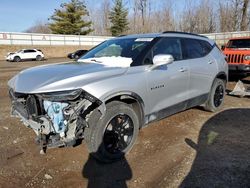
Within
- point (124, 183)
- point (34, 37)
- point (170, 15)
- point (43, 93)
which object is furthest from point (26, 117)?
point (170, 15)

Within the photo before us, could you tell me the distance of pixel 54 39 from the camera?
44.5 m

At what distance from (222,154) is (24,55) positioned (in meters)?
32.9

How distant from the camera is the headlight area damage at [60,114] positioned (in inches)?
142

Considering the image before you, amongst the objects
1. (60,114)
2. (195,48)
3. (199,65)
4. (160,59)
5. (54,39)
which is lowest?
(60,114)

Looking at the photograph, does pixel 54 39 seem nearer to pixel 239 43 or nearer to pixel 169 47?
pixel 239 43

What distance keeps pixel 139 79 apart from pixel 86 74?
88 centimetres

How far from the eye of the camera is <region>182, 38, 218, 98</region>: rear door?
18.3 ft

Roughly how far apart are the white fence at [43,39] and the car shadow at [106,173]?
38805 mm

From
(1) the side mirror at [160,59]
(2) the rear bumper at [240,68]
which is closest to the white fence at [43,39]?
(2) the rear bumper at [240,68]

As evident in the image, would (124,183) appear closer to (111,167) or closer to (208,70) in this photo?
(111,167)

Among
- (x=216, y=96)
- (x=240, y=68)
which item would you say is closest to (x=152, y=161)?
(x=216, y=96)

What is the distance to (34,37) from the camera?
41.8 meters

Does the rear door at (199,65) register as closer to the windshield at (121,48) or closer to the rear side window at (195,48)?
the rear side window at (195,48)

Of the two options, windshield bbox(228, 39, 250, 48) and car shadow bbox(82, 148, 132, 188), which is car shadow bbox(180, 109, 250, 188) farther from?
windshield bbox(228, 39, 250, 48)
